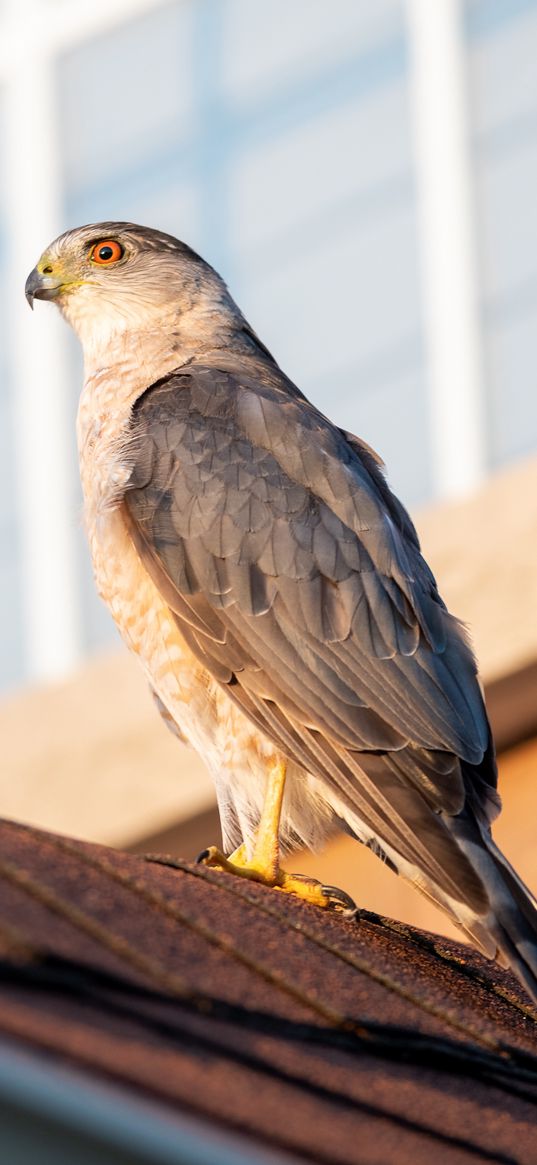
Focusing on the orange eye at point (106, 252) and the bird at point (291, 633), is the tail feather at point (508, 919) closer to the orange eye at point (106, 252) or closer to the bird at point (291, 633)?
the bird at point (291, 633)

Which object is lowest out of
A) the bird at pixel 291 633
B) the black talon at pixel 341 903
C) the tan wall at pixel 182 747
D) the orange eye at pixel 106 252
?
the black talon at pixel 341 903

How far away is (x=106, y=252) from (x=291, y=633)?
6.49ft

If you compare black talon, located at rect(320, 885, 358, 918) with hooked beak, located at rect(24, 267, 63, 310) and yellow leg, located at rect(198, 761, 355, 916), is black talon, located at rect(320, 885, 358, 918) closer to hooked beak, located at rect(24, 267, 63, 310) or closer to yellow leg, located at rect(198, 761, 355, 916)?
yellow leg, located at rect(198, 761, 355, 916)

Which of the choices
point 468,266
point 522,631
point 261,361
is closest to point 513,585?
point 522,631

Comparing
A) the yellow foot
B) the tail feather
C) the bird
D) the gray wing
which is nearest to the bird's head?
the bird

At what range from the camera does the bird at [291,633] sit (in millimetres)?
3326

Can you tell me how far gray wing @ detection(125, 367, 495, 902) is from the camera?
11.1ft

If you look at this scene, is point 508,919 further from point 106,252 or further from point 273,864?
point 106,252

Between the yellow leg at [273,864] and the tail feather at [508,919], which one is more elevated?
the yellow leg at [273,864]

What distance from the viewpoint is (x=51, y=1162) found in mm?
1754

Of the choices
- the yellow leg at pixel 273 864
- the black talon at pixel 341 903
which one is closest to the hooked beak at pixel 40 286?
the yellow leg at pixel 273 864

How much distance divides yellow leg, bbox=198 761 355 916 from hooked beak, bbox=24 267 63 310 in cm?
195

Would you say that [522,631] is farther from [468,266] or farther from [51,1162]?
[51,1162]

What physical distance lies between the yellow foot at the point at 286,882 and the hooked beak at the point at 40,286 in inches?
83.1
